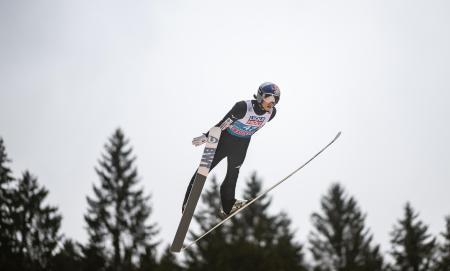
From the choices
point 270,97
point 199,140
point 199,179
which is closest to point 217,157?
point 199,179

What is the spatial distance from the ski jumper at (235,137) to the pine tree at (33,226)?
29141mm

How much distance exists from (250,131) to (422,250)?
26.8 m

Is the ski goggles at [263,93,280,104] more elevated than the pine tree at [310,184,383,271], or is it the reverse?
the pine tree at [310,184,383,271]

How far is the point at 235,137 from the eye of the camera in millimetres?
6199

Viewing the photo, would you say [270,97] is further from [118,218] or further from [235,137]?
[118,218]

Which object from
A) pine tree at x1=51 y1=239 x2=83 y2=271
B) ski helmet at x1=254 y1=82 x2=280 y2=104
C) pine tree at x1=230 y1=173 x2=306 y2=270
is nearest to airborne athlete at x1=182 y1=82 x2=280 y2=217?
ski helmet at x1=254 y1=82 x2=280 y2=104

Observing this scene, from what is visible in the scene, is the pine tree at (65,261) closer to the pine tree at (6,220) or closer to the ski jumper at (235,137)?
the pine tree at (6,220)

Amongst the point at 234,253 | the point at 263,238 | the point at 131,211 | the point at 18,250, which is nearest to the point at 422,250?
the point at 263,238

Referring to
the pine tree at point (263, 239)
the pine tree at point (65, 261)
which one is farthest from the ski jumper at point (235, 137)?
the pine tree at point (65, 261)

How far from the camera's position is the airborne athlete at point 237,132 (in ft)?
18.2

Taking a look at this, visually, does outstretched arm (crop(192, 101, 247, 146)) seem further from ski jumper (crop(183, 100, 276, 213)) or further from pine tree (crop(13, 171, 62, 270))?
pine tree (crop(13, 171, 62, 270))

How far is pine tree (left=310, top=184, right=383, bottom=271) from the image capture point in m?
25.1

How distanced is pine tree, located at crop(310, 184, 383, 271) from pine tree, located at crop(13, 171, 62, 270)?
19807 millimetres

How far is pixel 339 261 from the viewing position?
25594 mm
